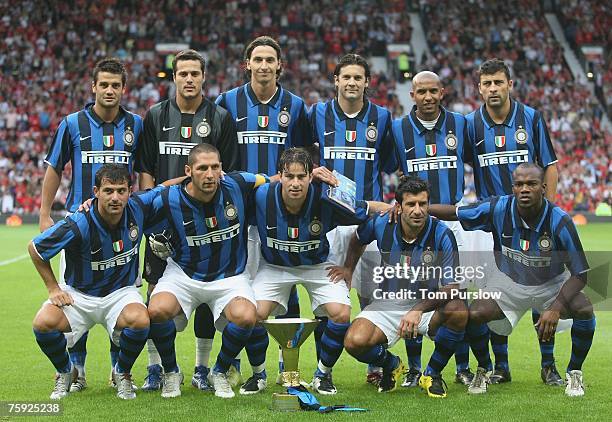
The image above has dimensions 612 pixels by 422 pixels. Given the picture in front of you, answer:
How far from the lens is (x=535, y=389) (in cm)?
586

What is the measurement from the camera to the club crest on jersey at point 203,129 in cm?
621

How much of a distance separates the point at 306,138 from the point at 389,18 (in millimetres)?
26443

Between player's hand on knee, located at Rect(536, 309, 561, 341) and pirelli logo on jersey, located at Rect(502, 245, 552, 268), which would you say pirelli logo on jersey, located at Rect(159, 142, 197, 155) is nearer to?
pirelli logo on jersey, located at Rect(502, 245, 552, 268)

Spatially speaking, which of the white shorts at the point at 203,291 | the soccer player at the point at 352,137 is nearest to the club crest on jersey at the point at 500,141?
the soccer player at the point at 352,137

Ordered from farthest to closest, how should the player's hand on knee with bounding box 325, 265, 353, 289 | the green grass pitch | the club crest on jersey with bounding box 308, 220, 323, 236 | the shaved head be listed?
the shaved head, the player's hand on knee with bounding box 325, 265, 353, 289, the club crest on jersey with bounding box 308, 220, 323, 236, the green grass pitch

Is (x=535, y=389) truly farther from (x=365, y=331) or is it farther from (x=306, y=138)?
(x=306, y=138)

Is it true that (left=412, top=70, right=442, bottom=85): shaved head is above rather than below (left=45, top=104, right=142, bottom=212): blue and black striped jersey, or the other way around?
above

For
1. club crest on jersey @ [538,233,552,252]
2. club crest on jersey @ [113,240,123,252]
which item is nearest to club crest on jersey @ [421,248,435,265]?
club crest on jersey @ [538,233,552,252]

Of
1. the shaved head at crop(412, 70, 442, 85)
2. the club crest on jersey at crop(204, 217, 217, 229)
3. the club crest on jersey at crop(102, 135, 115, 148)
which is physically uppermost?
the shaved head at crop(412, 70, 442, 85)

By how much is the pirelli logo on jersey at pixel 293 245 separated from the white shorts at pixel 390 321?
564 millimetres

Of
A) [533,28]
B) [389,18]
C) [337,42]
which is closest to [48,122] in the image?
[337,42]

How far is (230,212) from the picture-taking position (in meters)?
5.89

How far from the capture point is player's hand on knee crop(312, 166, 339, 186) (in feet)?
19.2

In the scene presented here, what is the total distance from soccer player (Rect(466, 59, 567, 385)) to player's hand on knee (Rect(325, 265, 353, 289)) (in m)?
0.98
